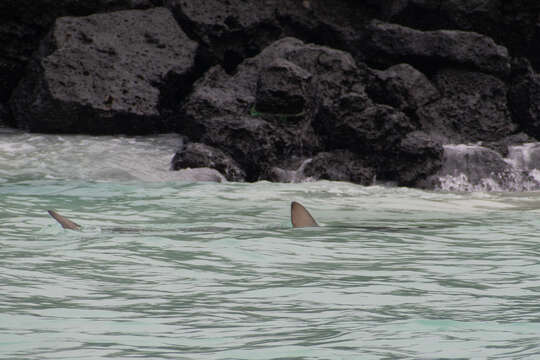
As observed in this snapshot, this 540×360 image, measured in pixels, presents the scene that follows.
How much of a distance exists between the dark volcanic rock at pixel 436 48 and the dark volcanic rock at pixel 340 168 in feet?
8.66

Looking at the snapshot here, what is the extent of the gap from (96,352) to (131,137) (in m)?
9.88

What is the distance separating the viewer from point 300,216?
623 cm

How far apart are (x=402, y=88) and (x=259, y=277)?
816cm

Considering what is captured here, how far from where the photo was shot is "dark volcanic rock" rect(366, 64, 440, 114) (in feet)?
40.0

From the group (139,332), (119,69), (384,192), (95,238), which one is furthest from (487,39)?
(139,332)

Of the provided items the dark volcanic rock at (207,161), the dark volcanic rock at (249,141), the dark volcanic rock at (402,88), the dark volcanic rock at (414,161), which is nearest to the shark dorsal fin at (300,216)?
the dark volcanic rock at (207,161)

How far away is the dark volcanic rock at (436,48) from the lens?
12977 millimetres

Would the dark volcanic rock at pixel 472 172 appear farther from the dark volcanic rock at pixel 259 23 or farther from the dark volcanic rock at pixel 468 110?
the dark volcanic rock at pixel 259 23

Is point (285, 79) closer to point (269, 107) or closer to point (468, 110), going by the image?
point (269, 107)

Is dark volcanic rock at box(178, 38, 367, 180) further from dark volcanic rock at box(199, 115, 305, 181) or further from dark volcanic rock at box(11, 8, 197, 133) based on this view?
dark volcanic rock at box(11, 8, 197, 133)

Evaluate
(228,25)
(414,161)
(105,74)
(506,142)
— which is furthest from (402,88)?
(105,74)

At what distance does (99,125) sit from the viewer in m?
12.4

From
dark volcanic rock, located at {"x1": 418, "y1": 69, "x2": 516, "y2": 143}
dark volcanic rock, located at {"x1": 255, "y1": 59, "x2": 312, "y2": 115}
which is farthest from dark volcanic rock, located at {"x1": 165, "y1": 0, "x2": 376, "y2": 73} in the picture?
dark volcanic rock, located at {"x1": 255, "y1": 59, "x2": 312, "y2": 115}

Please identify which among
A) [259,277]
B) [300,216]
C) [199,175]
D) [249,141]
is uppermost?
[249,141]
